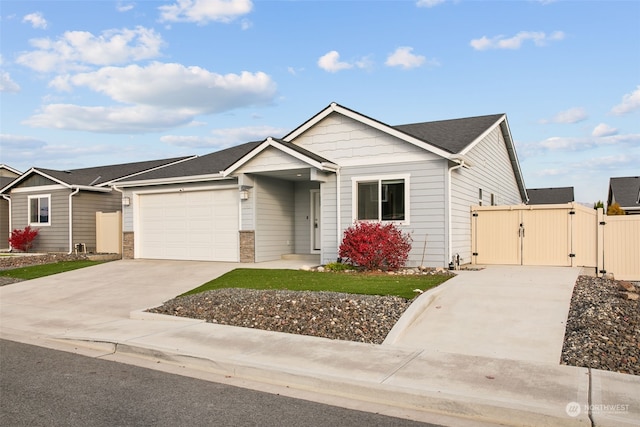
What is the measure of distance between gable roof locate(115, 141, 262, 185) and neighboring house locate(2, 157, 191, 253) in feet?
11.6

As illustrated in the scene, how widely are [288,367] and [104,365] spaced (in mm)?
2627

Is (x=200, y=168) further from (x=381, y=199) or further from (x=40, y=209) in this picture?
(x=40, y=209)

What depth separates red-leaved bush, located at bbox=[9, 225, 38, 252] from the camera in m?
23.3

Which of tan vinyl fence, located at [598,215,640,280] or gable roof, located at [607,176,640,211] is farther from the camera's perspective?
gable roof, located at [607,176,640,211]

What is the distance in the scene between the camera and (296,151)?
1499 centimetres

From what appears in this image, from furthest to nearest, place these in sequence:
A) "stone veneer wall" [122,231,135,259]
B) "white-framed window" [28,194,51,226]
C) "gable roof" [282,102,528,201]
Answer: "white-framed window" [28,194,51,226]
"stone veneer wall" [122,231,135,259]
"gable roof" [282,102,528,201]

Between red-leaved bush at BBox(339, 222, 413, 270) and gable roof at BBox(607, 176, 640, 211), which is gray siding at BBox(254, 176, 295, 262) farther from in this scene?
gable roof at BBox(607, 176, 640, 211)

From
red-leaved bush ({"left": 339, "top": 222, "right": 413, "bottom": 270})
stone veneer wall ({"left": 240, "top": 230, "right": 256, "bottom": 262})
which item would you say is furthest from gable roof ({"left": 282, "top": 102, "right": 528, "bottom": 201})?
stone veneer wall ({"left": 240, "top": 230, "right": 256, "bottom": 262})

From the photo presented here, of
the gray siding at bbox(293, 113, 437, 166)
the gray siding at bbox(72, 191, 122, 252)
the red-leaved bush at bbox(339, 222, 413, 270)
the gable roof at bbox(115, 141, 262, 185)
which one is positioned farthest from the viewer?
the gray siding at bbox(72, 191, 122, 252)

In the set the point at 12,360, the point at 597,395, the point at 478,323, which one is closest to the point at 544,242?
the point at 478,323

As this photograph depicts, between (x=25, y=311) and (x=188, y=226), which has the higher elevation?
(x=188, y=226)

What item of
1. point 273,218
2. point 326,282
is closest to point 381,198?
point 326,282

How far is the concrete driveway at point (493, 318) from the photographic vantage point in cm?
713

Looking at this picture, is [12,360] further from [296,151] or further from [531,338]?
[296,151]
